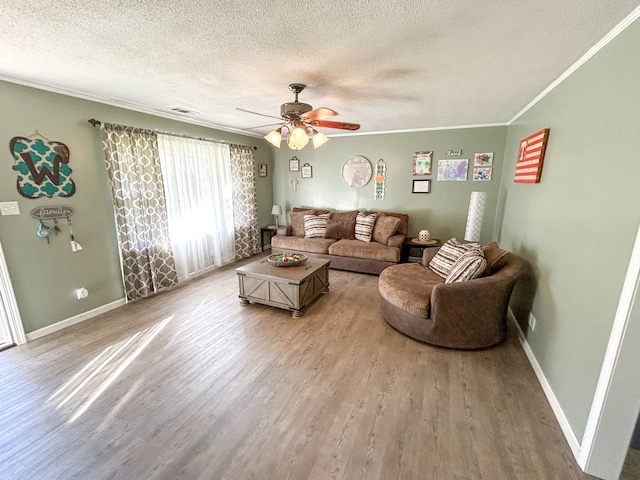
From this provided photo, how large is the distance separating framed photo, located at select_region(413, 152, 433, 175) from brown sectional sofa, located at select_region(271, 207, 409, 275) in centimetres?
81

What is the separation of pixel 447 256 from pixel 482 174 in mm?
2149

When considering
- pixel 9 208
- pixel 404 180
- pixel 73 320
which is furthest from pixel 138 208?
pixel 404 180

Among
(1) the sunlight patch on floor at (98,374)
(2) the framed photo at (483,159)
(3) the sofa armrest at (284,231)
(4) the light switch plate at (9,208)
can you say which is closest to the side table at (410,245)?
(2) the framed photo at (483,159)

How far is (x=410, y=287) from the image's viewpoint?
268cm

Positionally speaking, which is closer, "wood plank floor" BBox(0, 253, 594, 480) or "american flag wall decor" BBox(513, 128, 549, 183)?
"wood plank floor" BBox(0, 253, 594, 480)

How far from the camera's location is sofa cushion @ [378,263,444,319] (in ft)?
8.01

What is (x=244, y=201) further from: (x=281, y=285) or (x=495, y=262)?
(x=495, y=262)

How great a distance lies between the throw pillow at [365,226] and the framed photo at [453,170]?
1.34 meters

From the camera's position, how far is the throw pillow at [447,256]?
2911 mm

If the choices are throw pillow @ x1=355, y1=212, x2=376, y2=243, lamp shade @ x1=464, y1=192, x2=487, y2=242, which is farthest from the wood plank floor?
throw pillow @ x1=355, y1=212, x2=376, y2=243

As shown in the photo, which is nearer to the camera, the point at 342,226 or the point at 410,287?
the point at 410,287

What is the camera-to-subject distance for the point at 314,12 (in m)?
1.43

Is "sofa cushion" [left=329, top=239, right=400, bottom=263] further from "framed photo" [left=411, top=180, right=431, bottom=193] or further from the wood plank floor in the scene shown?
the wood plank floor

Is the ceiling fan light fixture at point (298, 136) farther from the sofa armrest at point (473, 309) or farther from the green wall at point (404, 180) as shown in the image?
the green wall at point (404, 180)
